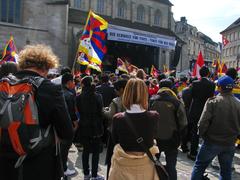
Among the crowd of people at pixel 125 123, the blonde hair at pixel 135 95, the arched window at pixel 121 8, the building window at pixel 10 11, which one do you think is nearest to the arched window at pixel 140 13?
the arched window at pixel 121 8

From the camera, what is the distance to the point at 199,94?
7355 mm

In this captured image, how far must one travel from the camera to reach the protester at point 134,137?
3325 mm

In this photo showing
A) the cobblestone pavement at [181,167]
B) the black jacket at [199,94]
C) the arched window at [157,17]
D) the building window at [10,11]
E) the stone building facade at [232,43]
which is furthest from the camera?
the stone building facade at [232,43]

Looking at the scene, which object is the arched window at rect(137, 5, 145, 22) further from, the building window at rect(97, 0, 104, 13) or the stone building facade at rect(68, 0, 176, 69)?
the building window at rect(97, 0, 104, 13)

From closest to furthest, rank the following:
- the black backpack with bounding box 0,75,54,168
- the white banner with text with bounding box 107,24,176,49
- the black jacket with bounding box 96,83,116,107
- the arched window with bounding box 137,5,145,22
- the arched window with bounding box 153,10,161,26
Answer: the black backpack with bounding box 0,75,54,168, the black jacket with bounding box 96,83,116,107, the white banner with text with bounding box 107,24,176,49, the arched window with bounding box 137,5,145,22, the arched window with bounding box 153,10,161,26

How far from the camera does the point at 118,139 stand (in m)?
3.54

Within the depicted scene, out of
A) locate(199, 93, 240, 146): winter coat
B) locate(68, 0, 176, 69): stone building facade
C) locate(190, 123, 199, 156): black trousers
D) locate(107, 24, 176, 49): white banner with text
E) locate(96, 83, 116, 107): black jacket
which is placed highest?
locate(68, 0, 176, 69): stone building facade

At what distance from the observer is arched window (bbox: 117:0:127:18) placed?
40834 millimetres

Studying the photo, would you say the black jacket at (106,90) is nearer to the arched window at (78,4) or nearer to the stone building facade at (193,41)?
the arched window at (78,4)

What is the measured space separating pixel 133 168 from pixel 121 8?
39353 millimetres

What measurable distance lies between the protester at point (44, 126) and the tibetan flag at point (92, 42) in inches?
265

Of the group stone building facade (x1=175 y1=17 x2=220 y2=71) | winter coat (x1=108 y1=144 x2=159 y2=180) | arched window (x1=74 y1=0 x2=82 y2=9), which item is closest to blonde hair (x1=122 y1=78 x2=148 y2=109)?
winter coat (x1=108 y1=144 x2=159 y2=180)

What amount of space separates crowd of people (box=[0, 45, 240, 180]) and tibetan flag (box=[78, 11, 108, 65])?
1.75m

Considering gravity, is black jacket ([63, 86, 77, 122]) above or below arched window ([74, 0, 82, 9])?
below
